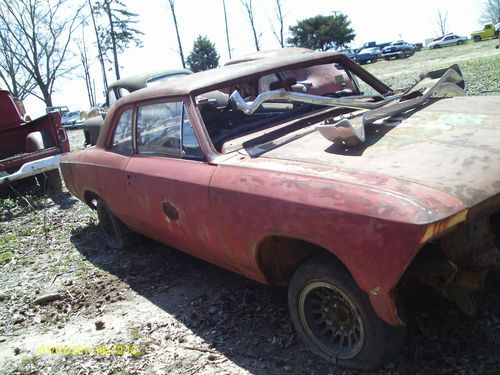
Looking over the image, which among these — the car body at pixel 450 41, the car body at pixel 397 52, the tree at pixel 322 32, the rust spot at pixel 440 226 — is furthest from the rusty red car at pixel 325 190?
the tree at pixel 322 32

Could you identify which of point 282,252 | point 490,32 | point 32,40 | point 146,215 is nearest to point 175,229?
point 146,215

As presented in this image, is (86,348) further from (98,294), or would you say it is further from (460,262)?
(460,262)

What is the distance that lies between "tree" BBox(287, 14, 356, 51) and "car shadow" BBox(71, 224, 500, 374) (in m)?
47.9

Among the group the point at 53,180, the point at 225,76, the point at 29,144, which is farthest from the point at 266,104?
the point at 29,144

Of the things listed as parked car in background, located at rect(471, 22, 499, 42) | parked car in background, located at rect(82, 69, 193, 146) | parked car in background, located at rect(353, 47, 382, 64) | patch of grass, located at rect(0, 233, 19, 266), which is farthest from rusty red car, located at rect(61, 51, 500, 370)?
parked car in background, located at rect(471, 22, 499, 42)

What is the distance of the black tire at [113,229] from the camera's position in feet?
15.3

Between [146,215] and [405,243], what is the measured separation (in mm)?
2231

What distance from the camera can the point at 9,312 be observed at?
392cm

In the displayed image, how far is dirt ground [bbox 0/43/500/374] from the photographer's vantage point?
257 cm

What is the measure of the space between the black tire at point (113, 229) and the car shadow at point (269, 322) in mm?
425

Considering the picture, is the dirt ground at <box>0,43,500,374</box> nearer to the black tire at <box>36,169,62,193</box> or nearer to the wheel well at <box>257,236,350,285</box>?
the wheel well at <box>257,236,350,285</box>

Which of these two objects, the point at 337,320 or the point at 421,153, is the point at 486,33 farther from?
the point at 337,320

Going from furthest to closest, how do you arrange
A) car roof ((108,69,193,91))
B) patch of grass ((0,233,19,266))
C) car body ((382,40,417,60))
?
car body ((382,40,417,60)) < car roof ((108,69,193,91)) < patch of grass ((0,233,19,266))

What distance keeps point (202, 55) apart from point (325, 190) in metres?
44.2
